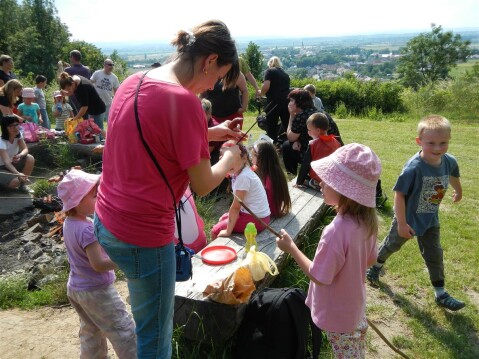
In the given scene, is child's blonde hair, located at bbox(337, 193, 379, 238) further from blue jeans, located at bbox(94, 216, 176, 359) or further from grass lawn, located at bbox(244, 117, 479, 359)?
grass lawn, located at bbox(244, 117, 479, 359)

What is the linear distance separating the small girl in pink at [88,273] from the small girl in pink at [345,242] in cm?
103

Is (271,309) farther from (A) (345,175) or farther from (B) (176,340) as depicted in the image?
(A) (345,175)

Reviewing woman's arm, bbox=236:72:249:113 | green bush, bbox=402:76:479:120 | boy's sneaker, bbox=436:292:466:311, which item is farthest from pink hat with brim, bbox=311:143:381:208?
green bush, bbox=402:76:479:120

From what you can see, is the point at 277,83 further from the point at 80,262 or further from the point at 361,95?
the point at 361,95

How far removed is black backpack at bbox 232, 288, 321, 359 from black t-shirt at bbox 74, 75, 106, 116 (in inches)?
229

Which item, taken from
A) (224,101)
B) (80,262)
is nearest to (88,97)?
(224,101)

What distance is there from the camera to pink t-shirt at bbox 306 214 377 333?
74.6 inches

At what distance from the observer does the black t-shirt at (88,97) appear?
6934mm

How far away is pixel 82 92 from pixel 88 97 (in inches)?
5.6

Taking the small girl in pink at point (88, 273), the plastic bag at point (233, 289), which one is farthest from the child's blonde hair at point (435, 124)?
the small girl in pink at point (88, 273)

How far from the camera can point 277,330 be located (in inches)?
90.9

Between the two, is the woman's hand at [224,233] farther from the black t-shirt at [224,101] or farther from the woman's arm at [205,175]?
the black t-shirt at [224,101]

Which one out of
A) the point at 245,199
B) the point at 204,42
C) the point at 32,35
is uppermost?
the point at 32,35

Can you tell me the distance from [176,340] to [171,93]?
173 cm
